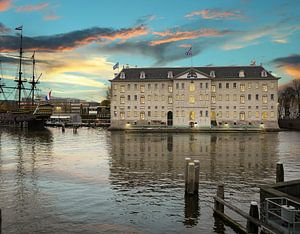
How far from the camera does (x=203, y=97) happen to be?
328 feet

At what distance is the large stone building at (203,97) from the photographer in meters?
99.7

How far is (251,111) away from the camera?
328 ft

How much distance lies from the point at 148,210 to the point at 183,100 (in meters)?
85.6

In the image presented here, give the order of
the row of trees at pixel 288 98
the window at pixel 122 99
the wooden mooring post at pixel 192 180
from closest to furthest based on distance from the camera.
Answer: the wooden mooring post at pixel 192 180
the window at pixel 122 99
the row of trees at pixel 288 98

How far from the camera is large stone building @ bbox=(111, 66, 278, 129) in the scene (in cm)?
9969

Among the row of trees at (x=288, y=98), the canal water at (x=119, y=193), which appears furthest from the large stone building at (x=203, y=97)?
the canal water at (x=119, y=193)

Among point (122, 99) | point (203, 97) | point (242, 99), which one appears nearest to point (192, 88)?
point (203, 97)

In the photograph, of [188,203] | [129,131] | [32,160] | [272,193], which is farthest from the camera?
[129,131]

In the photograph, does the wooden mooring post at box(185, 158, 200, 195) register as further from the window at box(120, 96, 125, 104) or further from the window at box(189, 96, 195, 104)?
the window at box(120, 96, 125, 104)

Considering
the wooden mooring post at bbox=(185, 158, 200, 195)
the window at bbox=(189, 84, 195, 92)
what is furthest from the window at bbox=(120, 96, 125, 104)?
the wooden mooring post at bbox=(185, 158, 200, 195)

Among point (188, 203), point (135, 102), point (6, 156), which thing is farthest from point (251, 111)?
point (188, 203)

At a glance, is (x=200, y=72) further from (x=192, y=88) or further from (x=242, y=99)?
(x=242, y=99)

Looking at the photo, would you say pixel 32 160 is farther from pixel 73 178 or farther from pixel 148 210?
pixel 148 210

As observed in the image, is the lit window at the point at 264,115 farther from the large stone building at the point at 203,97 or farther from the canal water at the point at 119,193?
the canal water at the point at 119,193
